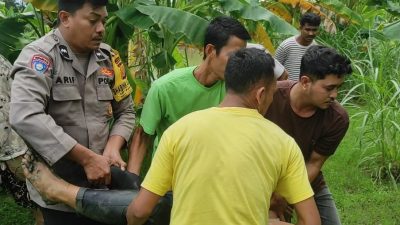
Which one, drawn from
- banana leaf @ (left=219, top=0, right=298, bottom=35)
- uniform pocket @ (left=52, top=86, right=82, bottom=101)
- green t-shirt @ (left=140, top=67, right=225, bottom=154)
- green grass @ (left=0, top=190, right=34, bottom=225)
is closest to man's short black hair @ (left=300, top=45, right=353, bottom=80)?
green t-shirt @ (left=140, top=67, right=225, bottom=154)

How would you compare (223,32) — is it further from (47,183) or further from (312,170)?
(47,183)

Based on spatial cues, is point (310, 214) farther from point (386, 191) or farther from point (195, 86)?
point (386, 191)

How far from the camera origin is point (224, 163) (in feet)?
5.51

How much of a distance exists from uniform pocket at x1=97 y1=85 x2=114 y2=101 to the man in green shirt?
355 millimetres

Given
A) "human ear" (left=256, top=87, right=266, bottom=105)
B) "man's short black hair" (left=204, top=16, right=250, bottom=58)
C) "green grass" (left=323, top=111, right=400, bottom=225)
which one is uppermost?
"human ear" (left=256, top=87, right=266, bottom=105)

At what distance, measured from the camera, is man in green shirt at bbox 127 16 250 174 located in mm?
2574

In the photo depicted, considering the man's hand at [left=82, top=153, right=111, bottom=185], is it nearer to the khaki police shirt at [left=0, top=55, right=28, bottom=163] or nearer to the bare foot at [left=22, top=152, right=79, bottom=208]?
the bare foot at [left=22, top=152, right=79, bottom=208]

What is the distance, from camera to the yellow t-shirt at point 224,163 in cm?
168

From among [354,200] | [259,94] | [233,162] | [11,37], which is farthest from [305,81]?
[354,200]

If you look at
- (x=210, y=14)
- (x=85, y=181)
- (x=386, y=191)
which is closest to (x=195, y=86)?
(x=85, y=181)

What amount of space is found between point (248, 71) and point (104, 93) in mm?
Result: 722

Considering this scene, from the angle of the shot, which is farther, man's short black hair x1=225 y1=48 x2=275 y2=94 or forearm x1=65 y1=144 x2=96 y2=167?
forearm x1=65 y1=144 x2=96 y2=167

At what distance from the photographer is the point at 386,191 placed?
5074 millimetres

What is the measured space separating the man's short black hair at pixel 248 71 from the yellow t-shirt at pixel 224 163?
0.28ft
